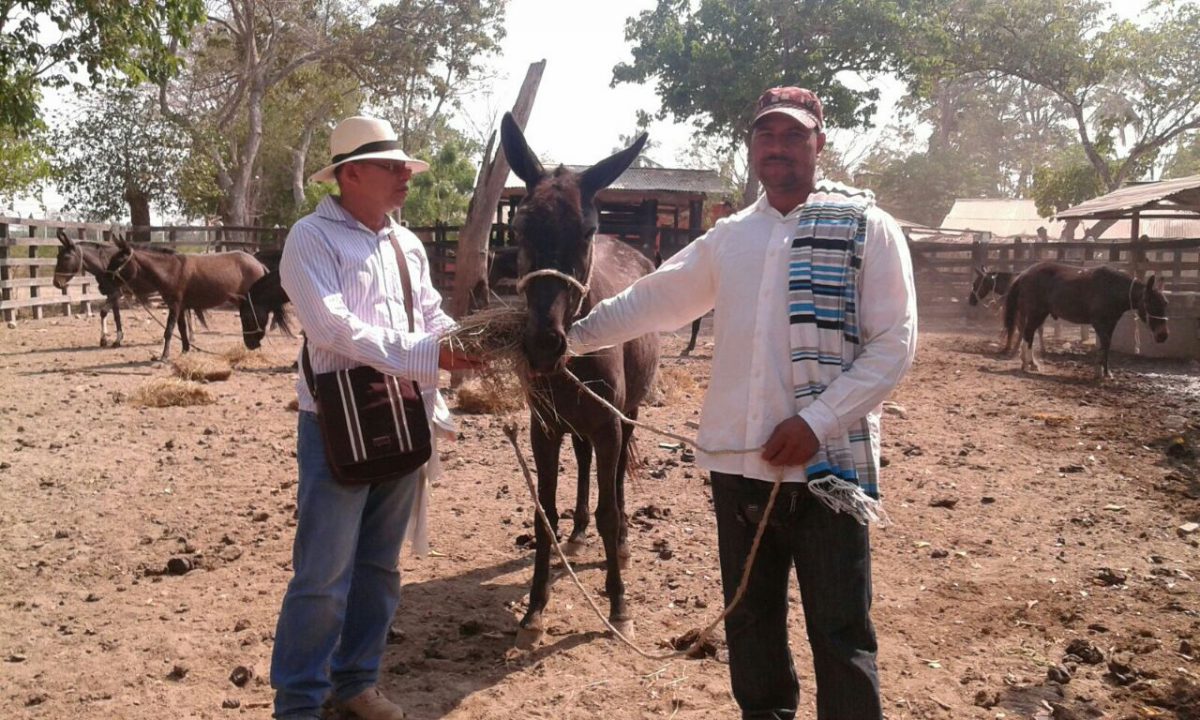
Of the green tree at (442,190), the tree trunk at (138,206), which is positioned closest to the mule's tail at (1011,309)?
the green tree at (442,190)

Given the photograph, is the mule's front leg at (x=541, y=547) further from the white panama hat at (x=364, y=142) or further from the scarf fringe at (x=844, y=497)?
the scarf fringe at (x=844, y=497)

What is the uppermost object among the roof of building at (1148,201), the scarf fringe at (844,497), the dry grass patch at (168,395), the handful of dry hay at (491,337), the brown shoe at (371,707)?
the roof of building at (1148,201)

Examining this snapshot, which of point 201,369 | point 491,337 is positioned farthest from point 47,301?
point 491,337

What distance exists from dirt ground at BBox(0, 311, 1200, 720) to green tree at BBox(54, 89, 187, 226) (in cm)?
2131

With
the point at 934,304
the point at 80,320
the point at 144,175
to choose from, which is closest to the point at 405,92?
the point at 144,175

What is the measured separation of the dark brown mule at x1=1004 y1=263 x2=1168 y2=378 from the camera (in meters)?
13.4

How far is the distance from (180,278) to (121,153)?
16923 millimetres

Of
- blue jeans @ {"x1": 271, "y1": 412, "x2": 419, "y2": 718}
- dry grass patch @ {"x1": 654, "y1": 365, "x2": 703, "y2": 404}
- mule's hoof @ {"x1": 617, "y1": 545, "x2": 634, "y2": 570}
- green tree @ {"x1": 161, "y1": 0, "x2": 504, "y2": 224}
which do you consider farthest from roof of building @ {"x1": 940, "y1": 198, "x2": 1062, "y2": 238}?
blue jeans @ {"x1": 271, "y1": 412, "x2": 419, "y2": 718}

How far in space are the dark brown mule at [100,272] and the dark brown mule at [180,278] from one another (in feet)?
0.60

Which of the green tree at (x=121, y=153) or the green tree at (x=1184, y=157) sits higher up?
the green tree at (x=1184, y=157)

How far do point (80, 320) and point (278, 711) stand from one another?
18.6 meters

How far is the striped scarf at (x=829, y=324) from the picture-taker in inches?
97.5

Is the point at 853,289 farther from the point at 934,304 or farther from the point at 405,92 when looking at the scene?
the point at 405,92

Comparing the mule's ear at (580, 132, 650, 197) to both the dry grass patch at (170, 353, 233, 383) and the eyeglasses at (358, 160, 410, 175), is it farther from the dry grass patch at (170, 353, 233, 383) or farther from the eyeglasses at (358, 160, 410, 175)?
the dry grass patch at (170, 353, 233, 383)
